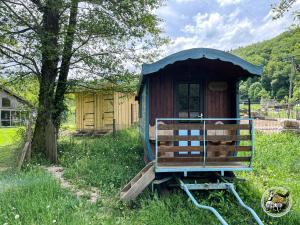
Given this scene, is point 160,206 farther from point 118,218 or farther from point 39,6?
point 39,6

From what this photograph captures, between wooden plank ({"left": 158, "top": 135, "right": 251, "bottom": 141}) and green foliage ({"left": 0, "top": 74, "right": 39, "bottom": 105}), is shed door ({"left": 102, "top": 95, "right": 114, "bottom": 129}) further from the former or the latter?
wooden plank ({"left": 158, "top": 135, "right": 251, "bottom": 141})

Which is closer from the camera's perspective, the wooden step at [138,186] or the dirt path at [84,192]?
the wooden step at [138,186]

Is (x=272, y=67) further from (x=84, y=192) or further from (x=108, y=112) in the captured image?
(x=84, y=192)

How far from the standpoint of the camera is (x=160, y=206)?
5.91 meters

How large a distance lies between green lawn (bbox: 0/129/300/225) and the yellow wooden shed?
907 cm

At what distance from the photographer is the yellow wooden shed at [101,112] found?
1964 centimetres

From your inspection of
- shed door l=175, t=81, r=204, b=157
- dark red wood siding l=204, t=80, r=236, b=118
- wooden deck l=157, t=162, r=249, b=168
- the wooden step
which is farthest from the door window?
the wooden step

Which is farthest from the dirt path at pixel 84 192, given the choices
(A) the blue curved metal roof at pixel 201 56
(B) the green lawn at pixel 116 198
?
(A) the blue curved metal roof at pixel 201 56

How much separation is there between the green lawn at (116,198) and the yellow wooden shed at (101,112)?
9073 millimetres

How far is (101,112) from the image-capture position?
66.5ft

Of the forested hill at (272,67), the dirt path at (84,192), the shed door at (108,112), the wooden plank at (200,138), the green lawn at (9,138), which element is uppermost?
the forested hill at (272,67)

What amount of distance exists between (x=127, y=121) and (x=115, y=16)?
11.3 m

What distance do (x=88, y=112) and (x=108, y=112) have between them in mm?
1878

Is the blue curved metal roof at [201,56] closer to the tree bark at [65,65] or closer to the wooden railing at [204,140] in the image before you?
the wooden railing at [204,140]
